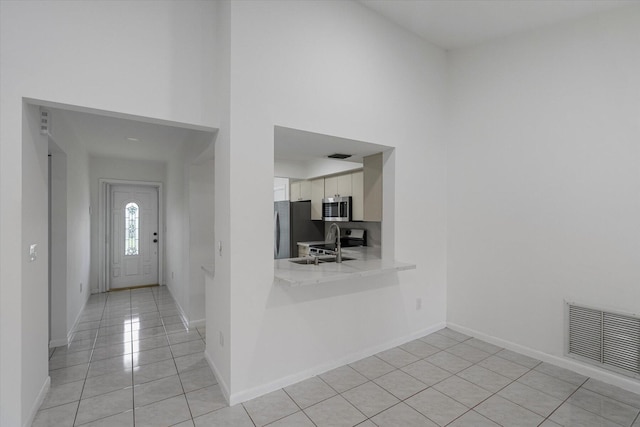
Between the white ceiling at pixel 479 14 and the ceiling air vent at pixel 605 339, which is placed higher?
the white ceiling at pixel 479 14

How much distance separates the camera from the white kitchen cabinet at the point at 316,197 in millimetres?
5273

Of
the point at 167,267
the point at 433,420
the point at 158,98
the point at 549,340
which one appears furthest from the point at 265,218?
the point at 167,267

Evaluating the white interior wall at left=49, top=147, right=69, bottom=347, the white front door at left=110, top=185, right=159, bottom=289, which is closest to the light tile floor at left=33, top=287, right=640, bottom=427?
the white interior wall at left=49, top=147, right=69, bottom=347

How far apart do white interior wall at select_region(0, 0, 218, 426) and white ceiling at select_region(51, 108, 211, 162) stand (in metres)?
0.67

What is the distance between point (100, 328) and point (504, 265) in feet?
15.7

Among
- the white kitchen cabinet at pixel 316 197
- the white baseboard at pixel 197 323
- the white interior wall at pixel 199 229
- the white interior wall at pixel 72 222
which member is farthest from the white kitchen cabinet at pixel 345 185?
the white interior wall at pixel 72 222

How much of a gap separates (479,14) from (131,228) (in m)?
6.55

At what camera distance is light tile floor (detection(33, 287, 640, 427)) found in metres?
2.10

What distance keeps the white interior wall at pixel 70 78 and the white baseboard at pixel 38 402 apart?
0.03 m

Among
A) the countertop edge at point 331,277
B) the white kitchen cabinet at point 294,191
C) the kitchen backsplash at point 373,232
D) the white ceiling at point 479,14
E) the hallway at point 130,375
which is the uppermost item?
the white ceiling at point 479,14

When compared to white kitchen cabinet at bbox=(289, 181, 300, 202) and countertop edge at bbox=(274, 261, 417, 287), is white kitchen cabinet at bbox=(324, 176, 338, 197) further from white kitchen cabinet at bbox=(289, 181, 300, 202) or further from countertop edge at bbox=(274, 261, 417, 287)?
countertop edge at bbox=(274, 261, 417, 287)

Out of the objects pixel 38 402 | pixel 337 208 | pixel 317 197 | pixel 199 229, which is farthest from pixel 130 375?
pixel 317 197

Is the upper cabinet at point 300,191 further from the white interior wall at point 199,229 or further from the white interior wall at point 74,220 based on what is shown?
the white interior wall at point 74,220

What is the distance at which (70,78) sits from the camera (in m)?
1.97
